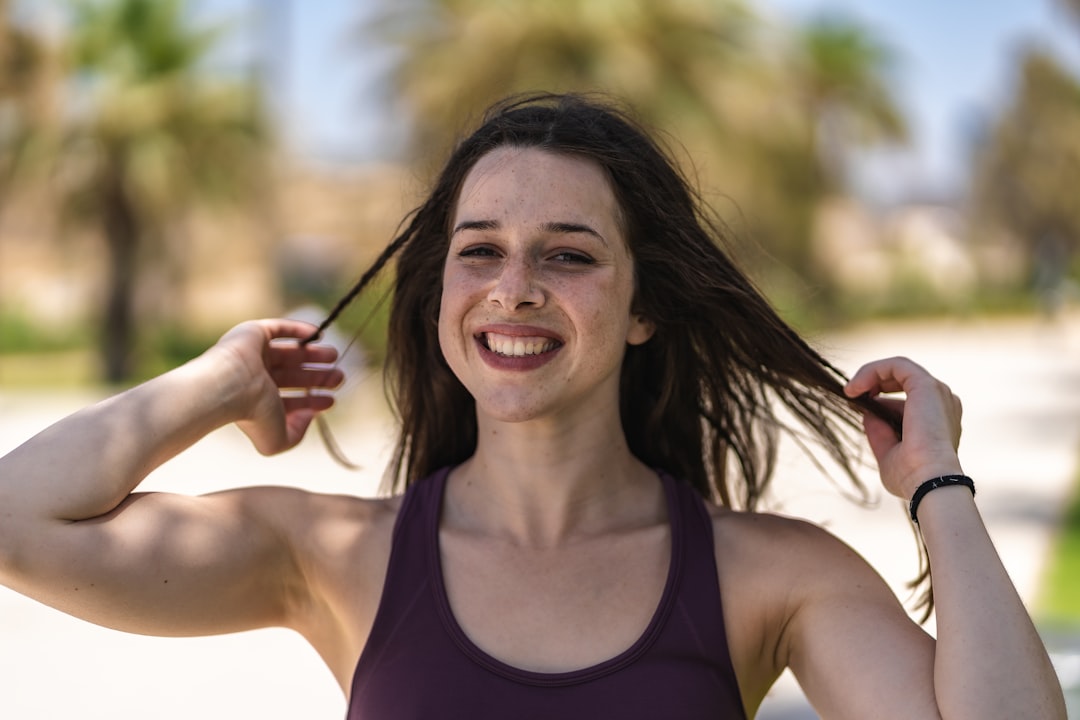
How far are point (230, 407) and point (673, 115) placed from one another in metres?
15.6

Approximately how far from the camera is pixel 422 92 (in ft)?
58.3

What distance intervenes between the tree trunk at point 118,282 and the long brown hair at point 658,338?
1927cm

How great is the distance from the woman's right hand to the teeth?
19.8 inches

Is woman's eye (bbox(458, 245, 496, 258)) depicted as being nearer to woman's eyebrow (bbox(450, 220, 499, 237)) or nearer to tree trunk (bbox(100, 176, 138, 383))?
woman's eyebrow (bbox(450, 220, 499, 237))

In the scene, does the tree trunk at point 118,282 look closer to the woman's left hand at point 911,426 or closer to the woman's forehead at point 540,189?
the woman's forehead at point 540,189

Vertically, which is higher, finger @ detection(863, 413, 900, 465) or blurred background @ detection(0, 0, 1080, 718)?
blurred background @ detection(0, 0, 1080, 718)

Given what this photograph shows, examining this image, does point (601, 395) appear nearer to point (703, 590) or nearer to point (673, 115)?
point (703, 590)

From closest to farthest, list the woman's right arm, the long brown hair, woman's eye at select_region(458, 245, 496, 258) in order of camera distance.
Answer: the woman's right arm → woman's eye at select_region(458, 245, 496, 258) → the long brown hair

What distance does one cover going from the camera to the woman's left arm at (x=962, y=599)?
5.90ft

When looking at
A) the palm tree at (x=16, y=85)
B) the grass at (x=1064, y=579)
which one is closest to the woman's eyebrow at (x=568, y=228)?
the grass at (x=1064, y=579)

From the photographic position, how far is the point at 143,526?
1.99 meters

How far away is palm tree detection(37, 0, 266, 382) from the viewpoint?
65.5 feet

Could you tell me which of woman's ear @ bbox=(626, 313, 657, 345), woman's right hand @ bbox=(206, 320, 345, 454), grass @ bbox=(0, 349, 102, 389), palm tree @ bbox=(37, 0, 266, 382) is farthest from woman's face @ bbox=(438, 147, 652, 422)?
grass @ bbox=(0, 349, 102, 389)

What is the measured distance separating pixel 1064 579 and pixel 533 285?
5338 mm
